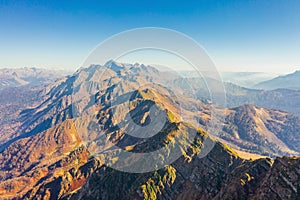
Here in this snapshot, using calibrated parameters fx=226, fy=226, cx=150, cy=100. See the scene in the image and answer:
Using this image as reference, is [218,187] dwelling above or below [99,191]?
above

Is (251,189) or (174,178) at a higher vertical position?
(251,189)

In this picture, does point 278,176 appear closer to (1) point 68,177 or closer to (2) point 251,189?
(2) point 251,189

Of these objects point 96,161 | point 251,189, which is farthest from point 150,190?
point 96,161

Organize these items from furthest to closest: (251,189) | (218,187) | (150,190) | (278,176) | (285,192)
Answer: (150,190)
(218,187)
(251,189)
(278,176)
(285,192)

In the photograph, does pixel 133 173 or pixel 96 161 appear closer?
pixel 133 173

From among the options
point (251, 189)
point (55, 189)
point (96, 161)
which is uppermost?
point (251, 189)

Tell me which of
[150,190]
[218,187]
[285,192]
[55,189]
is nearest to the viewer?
[285,192]

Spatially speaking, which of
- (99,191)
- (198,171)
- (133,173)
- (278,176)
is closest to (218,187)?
(198,171)

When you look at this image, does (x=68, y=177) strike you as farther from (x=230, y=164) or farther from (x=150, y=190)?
(x=230, y=164)

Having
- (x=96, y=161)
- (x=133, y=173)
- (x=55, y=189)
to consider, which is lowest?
(x=55, y=189)
